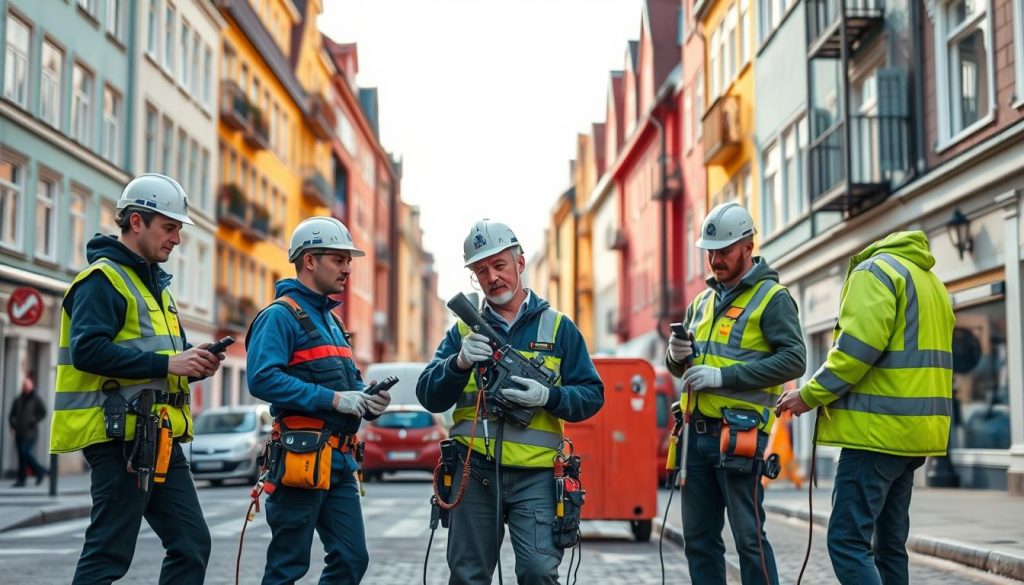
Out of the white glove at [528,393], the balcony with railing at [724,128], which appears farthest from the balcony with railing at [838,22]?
the white glove at [528,393]

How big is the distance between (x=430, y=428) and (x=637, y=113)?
3190cm

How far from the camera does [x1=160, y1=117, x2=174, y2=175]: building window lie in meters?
39.2

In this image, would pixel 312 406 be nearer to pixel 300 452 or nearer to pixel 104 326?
pixel 300 452

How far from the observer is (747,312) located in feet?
23.0

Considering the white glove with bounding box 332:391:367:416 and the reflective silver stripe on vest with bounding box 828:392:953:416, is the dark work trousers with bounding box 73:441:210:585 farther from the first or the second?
the reflective silver stripe on vest with bounding box 828:392:953:416

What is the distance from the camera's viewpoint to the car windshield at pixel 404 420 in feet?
90.4

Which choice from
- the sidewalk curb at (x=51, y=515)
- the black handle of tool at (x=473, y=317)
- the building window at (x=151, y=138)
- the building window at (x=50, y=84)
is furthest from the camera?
the building window at (x=151, y=138)

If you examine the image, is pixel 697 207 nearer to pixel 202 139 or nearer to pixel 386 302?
pixel 202 139

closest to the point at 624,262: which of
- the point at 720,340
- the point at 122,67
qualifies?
the point at 122,67

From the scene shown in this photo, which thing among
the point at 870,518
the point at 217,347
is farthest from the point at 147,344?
the point at 870,518

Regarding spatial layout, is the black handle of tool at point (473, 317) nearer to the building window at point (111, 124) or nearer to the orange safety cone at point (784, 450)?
the orange safety cone at point (784, 450)

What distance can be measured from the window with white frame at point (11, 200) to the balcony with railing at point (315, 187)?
32.4 m

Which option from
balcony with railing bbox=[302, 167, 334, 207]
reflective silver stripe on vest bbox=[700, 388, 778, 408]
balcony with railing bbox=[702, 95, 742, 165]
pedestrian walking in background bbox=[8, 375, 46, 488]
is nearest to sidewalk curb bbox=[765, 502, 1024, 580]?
reflective silver stripe on vest bbox=[700, 388, 778, 408]

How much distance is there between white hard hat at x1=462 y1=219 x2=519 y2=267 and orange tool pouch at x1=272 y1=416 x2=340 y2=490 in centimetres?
96
